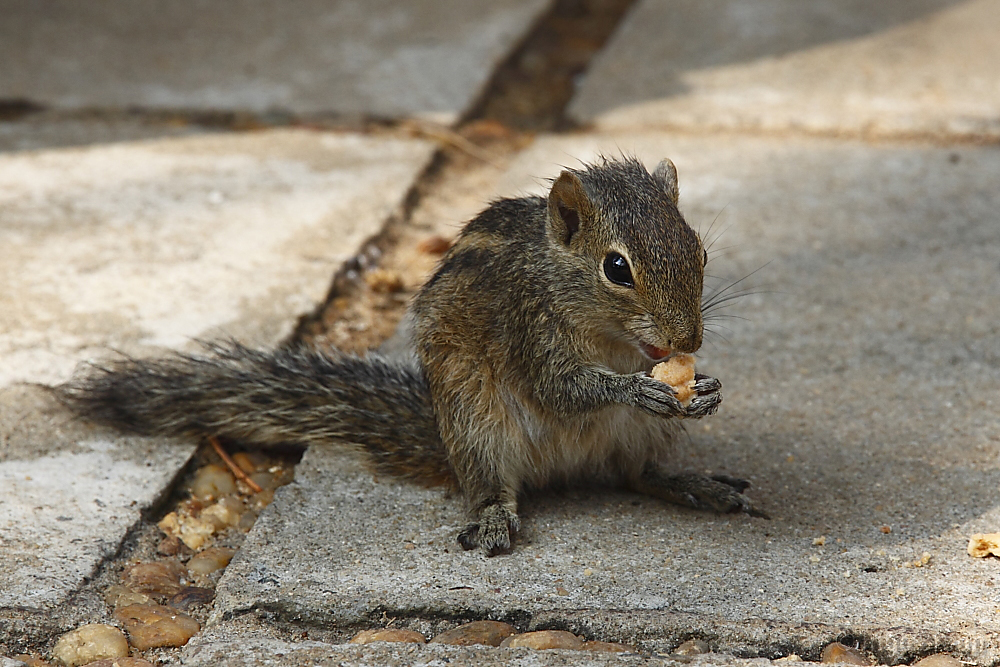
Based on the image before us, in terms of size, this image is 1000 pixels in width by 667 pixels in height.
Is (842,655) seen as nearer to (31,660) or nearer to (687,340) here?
(687,340)

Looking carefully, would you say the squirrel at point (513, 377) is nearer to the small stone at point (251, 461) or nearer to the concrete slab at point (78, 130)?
the small stone at point (251, 461)

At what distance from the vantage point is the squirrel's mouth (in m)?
2.23

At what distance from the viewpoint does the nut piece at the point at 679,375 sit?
2197mm

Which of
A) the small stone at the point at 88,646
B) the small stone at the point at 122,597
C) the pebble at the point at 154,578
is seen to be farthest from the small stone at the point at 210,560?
the small stone at the point at 88,646

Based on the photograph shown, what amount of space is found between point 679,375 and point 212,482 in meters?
1.08

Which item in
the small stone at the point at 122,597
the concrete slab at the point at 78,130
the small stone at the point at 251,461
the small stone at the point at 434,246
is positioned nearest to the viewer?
the small stone at the point at 122,597

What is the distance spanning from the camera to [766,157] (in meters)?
4.04

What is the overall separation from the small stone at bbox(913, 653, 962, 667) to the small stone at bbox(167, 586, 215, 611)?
4.19 feet

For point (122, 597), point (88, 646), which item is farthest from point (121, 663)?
point (122, 597)

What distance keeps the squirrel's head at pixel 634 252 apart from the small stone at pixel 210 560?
0.90 m

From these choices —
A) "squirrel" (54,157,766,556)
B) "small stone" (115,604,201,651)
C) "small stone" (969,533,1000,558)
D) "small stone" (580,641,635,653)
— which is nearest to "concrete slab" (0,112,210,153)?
"squirrel" (54,157,766,556)

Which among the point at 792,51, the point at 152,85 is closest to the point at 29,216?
the point at 152,85

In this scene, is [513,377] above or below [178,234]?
above

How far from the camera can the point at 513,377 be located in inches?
92.4
